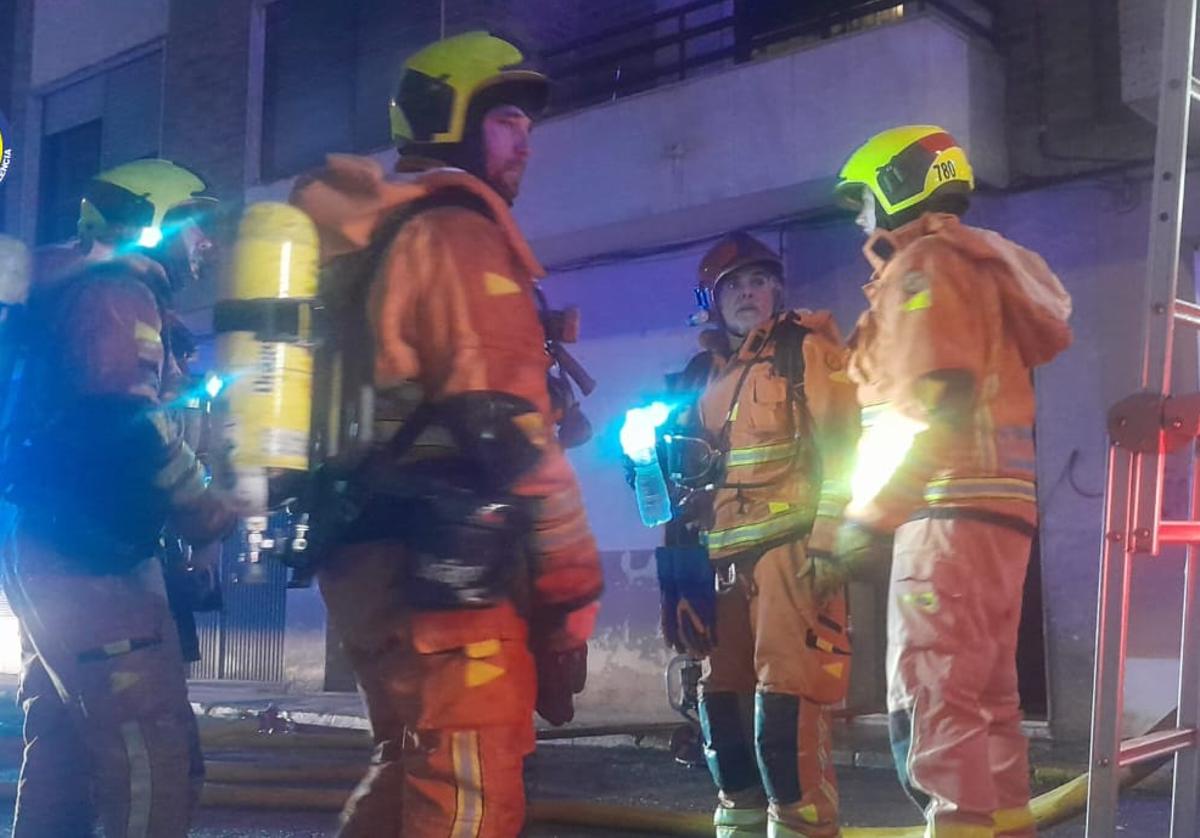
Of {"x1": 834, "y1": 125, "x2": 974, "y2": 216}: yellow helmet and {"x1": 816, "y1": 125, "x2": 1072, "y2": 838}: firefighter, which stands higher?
{"x1": 834, "y1": 125, "x2": 974, "y2": 216}: yellow helmet

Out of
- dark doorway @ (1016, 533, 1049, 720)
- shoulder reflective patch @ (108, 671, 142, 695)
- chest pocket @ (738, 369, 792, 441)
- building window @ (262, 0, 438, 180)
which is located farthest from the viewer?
building window @ (262, 0, 438, 180)

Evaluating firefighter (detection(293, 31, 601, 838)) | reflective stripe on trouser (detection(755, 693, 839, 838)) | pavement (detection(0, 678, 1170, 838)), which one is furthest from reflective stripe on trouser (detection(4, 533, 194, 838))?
reflective stripe on trouser (detection(755, 693, 839, 838))

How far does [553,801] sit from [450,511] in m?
3.44

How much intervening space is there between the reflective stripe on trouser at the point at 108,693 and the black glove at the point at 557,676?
3.92 ft

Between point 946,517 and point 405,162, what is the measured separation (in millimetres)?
1607

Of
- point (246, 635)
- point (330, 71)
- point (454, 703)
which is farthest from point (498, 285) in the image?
point (246, 635)

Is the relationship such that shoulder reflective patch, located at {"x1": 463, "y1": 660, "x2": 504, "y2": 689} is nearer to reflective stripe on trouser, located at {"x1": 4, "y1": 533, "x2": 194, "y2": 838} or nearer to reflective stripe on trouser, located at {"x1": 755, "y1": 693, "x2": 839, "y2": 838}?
reflective stripe on trouser, located at {"x1": 4, "y1": 533, "x2": 194, "y2": 838}

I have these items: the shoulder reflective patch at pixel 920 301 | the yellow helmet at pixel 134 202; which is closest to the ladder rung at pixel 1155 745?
the shoulder reflective patch at pixel 920 301

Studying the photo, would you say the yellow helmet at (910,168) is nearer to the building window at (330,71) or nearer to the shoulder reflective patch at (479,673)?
the shoulder reflective patch at (479,673)

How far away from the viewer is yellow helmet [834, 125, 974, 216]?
11.7 ft

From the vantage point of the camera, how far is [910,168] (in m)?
3.60

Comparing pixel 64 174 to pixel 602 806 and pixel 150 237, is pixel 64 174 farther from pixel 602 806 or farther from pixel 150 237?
pixel 150 237

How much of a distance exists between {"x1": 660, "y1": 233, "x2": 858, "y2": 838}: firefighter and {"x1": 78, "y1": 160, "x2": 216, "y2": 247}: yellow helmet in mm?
1865

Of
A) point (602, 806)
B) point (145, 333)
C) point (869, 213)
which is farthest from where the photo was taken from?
point (602, 806)
